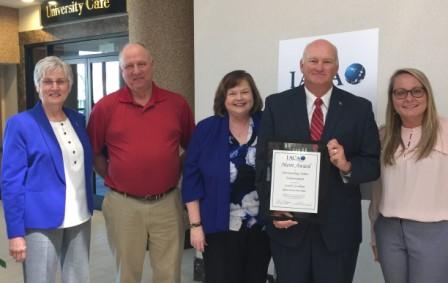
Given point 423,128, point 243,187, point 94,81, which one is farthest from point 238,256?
Result: point 94,81

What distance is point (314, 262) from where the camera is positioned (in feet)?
6.49

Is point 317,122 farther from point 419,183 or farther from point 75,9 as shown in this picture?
point 75,9

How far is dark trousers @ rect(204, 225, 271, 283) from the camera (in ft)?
7.36

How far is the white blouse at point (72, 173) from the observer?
88.7 inches

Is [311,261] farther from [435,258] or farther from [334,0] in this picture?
[334,0]

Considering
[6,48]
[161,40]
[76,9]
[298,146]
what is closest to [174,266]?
[298,146]

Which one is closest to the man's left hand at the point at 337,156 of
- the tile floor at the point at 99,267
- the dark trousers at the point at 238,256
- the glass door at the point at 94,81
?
the dark trousers at the point at 238,256

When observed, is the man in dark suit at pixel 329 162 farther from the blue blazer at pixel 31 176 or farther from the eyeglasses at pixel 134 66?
the blue blazer at pixel 31 176

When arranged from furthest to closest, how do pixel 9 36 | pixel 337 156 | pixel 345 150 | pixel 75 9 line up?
pixel 9 36 < pixel 75 9 < pixel 345 150 < pixel 337 156

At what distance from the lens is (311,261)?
1.99m

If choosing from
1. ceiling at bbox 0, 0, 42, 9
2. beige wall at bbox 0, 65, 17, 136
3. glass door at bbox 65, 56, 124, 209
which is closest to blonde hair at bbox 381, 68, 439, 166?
glass door at bbox 65, 56, 124, 209

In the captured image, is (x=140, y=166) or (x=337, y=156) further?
(x=140, y=166)

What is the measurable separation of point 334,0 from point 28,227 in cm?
221

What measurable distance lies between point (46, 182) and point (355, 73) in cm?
188
